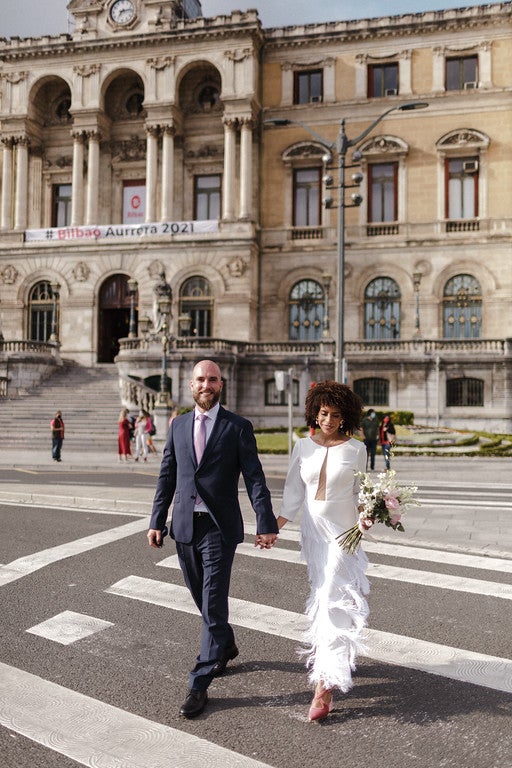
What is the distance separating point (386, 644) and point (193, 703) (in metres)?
1.85

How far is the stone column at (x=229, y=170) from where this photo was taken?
4044 cm

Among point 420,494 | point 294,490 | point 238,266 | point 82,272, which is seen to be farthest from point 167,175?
point 294,490

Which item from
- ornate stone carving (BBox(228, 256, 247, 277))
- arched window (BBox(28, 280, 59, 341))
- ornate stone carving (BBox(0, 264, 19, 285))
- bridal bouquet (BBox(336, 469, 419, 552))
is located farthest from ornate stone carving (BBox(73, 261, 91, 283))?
bridal bouquet (BBox(336, 469, 419, 552))

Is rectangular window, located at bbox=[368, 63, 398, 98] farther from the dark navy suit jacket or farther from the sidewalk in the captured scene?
the dark navy suit jacket

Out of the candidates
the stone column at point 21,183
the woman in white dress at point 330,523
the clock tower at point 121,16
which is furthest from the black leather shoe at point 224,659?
the clock tower at point 121,16

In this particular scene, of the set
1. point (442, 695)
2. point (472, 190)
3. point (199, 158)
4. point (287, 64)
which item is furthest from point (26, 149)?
point (442, 695)

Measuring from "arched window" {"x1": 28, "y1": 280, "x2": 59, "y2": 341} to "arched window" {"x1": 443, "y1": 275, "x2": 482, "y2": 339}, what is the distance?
21989 millimetres

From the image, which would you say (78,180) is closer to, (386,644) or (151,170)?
(151,170)

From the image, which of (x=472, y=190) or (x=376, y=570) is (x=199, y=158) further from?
(x=376, y=570)

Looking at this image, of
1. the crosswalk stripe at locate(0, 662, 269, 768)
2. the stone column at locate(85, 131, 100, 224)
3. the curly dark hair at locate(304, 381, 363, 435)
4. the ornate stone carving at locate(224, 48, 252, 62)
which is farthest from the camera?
the stone column at locate(85, 131, 100, 224)

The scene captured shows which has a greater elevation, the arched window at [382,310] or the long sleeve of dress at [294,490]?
the arched window at [382,310]

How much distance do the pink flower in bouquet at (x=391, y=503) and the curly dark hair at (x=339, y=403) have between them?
0.61 m

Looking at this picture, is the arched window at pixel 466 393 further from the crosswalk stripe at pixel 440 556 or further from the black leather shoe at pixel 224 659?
the black leather shoe at pixel 224 659

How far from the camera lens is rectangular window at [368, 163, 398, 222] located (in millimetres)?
40656
